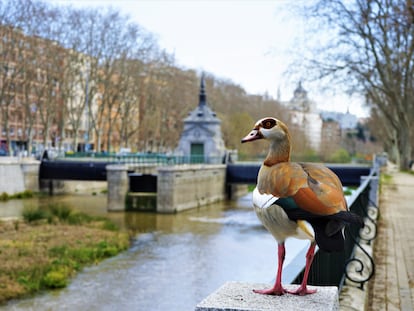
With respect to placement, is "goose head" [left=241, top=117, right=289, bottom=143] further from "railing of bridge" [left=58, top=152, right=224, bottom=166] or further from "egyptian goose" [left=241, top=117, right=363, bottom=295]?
"railing of bridge" [left=58, top=152, right=224, bottom=166]

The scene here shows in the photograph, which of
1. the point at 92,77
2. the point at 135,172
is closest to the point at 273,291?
the point at 135,172

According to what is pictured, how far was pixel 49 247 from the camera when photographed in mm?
18391

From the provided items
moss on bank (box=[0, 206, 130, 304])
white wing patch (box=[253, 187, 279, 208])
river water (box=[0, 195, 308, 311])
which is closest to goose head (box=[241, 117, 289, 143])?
white wing patch (box=[253, 187, 279, 208])

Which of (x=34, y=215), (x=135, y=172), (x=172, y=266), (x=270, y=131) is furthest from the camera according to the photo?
(x=135, y=172)

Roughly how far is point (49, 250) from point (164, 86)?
157 feet

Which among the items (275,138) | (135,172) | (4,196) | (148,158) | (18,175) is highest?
(275,138)

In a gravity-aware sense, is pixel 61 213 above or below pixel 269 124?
below

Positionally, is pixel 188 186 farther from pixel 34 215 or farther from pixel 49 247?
pixel 49 247

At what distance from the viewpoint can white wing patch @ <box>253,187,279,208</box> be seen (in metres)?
3.06

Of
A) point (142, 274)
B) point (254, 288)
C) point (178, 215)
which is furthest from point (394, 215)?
point (178, 215)

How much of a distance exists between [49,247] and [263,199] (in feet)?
53.5

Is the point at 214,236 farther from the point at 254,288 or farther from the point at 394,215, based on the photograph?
the point at 254,288

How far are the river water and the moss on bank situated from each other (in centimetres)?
41

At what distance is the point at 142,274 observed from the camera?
16.1m
